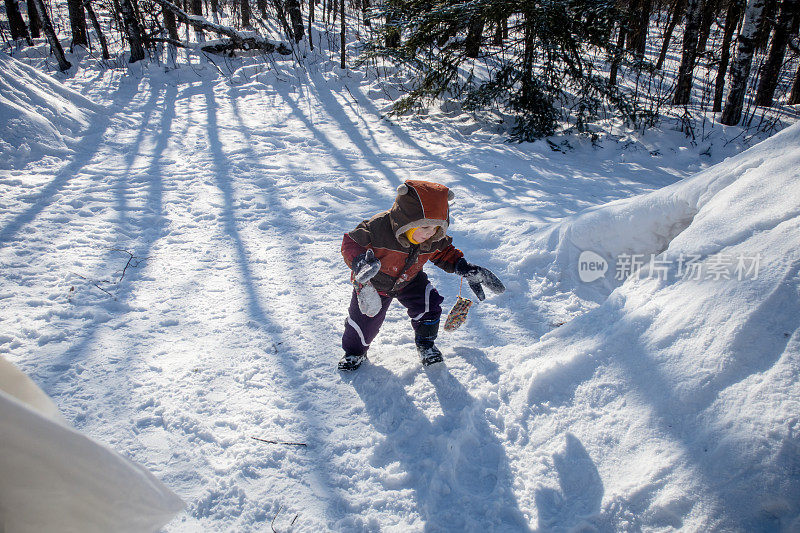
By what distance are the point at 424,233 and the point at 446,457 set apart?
1.11 metres

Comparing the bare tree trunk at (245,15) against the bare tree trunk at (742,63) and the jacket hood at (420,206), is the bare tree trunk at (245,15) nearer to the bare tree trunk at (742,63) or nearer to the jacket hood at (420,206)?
the bare tree trunk at (742,63)

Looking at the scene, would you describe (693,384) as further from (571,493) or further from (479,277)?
(479,277)

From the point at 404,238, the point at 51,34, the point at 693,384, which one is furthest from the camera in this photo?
the point at 51,34

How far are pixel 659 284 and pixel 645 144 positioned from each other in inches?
233

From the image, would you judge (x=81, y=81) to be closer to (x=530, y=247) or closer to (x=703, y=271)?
(x=530, y=247)

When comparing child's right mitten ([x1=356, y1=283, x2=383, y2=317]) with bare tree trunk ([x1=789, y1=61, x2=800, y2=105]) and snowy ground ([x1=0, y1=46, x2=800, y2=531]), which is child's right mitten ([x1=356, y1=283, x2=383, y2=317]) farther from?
bare tree trunk ([x1=789, y1=61, x2=800, y2=105])

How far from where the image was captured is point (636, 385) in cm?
184

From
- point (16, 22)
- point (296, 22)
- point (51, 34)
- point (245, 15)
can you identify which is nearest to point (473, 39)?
point (296, 22)

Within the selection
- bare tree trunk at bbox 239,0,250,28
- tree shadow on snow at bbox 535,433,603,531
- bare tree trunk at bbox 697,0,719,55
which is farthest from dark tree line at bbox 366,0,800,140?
bare tree trunk at bbox 239,0,250,28

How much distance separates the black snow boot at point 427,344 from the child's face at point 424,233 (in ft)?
1.89

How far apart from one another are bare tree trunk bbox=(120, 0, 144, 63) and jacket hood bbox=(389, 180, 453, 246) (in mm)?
12067

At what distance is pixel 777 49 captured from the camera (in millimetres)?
8109

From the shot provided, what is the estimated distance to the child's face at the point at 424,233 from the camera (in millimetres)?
2216

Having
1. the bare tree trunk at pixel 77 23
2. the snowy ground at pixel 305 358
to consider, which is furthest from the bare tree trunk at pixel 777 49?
the bare tree trunk at pixel 77 23
